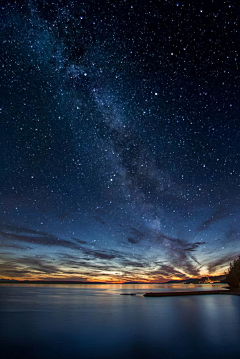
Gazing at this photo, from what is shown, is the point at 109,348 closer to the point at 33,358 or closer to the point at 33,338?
the point at 33,358

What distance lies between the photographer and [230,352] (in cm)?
1554

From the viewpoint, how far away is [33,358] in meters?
14.2

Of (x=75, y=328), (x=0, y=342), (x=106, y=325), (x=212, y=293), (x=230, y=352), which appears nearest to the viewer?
(x=230, y=352)

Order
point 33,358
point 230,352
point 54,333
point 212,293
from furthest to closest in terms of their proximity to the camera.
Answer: point 212,293 → point 54,333 → point 230,352 → point 33,358

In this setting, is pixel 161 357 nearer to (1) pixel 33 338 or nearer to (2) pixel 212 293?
(1) pixel 33 338

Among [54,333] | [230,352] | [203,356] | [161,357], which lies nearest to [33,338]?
[54,333]

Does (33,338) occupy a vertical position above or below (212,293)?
below

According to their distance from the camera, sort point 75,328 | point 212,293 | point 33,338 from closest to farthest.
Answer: point 33,338, point 75,328, point 212,293

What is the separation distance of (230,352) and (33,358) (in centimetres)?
1105

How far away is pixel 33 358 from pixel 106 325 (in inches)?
505

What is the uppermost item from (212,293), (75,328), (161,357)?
(212,293)

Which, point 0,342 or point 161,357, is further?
point 0,342

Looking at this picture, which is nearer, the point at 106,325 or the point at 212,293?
the point at 106,325

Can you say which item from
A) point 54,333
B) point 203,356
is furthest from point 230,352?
point 54,333
